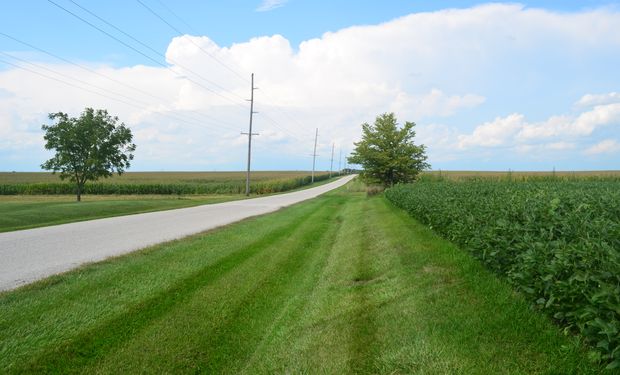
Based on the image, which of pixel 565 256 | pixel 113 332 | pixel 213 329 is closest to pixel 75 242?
pixel 113 332

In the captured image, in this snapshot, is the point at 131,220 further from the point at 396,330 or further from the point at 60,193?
the point at 60,193

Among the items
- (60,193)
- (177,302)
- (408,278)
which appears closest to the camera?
(177,302)

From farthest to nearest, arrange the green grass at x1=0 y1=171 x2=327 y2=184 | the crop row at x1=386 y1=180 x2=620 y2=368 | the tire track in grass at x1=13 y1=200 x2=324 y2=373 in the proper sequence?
1. the green grass at x1=0 y1=171 x2=327 y2=184
2. the tire track in grass at x1=13 y1=200 x2=324 y2=373
3. the crop row at x1=386 y1=180 x2=620 y2=368

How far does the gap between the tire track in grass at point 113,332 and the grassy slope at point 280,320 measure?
2cm

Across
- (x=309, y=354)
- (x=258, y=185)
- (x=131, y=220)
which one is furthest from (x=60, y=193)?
(x=309, y=354)

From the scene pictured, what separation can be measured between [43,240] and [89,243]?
1.46 m

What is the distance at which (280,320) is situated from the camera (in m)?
6.32

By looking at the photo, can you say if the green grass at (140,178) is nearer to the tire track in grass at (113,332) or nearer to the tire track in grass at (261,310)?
the tire track in grass at (261,310)

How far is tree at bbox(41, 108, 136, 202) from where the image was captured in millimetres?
37969

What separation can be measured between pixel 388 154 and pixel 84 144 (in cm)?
2631

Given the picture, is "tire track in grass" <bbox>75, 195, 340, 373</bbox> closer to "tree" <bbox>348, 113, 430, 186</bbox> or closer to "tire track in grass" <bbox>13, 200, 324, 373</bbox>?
"tire track in grass" <bbox>13, 200, 324, 373</bbox>

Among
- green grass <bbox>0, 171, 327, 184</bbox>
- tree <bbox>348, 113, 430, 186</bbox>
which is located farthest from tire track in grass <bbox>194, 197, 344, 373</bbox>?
green grass <bbox>0, 171, 327, 184</bbox>

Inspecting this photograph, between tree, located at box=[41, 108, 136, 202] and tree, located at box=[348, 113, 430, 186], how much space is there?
21597mm

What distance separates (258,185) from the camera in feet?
194
